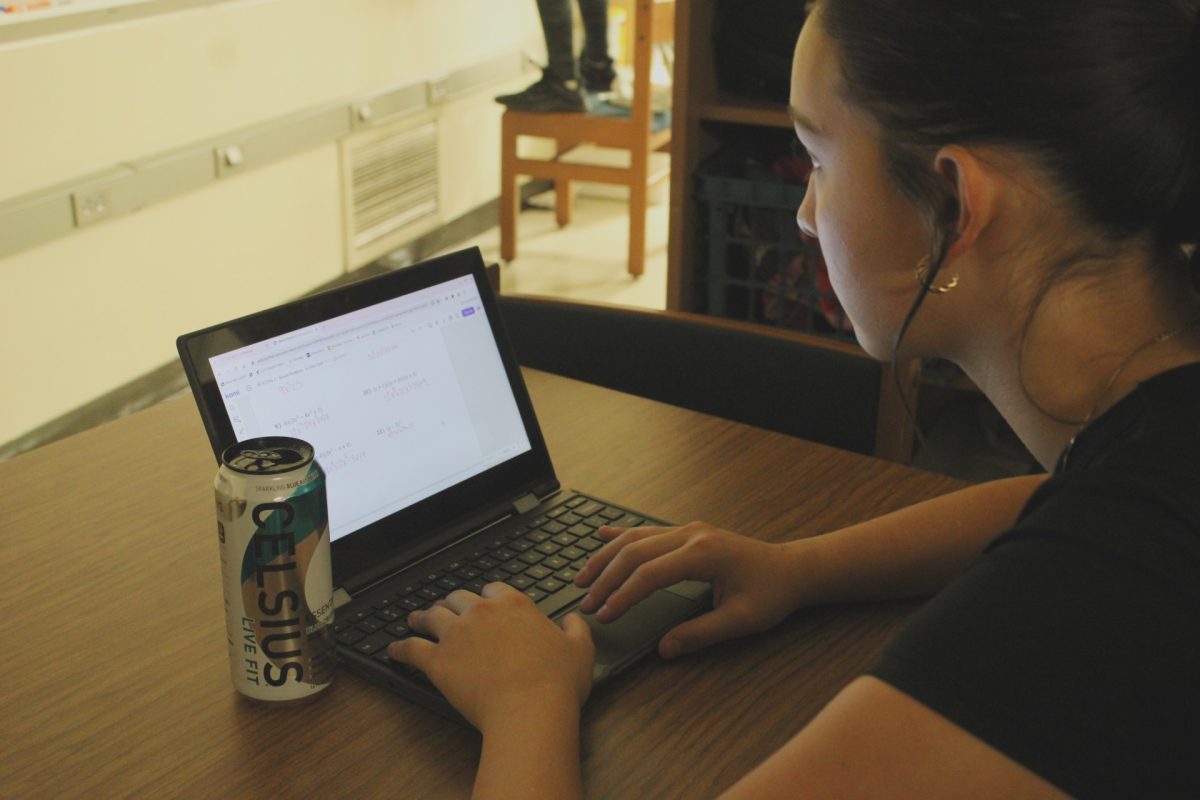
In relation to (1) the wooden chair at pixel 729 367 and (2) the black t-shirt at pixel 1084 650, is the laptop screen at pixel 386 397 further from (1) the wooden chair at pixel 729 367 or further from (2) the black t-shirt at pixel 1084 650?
(2) the black t-shirt at pixel 1084 650

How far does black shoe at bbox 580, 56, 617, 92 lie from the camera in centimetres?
402

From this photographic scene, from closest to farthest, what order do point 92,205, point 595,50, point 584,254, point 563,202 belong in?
point 92,205
point 595,50
point 584,254
point 563,202

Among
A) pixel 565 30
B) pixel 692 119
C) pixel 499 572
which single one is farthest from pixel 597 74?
pixel 499 572

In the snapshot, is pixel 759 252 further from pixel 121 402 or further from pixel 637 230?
pixel 637 230

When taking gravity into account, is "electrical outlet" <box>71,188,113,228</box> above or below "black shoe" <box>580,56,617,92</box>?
below

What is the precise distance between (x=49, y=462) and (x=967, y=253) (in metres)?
0.86

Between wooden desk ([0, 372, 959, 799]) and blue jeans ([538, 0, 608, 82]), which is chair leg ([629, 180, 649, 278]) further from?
wooden desk ([0, 372, 959, 799])

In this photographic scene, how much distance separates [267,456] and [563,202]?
3770 millimetres

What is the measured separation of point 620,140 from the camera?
3896 millimetres

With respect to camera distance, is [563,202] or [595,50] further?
[563,202]

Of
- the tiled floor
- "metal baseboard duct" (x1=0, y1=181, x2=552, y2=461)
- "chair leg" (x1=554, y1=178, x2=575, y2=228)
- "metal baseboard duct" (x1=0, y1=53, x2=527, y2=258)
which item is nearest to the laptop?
"metal baseboard duct" (x1=0, y1=181, x2=552, y2=461)

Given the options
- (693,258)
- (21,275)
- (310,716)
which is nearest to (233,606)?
(310,716)

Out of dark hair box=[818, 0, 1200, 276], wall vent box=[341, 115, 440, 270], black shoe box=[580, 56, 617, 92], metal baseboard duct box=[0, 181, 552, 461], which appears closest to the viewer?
dark hair box=[818, 0, 1200, 276]

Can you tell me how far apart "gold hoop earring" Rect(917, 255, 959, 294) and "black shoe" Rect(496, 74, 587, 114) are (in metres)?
3.17
